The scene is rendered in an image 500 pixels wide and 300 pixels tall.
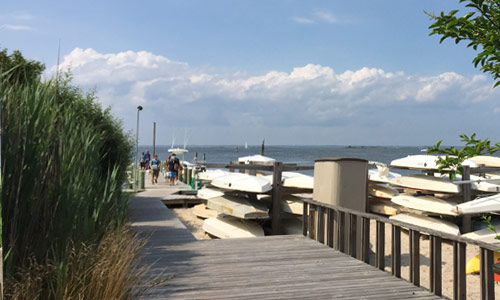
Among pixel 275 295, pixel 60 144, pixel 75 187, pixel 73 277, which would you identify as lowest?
pixel 275 295

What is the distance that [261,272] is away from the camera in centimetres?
522

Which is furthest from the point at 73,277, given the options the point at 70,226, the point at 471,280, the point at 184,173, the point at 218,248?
the point at 184,173

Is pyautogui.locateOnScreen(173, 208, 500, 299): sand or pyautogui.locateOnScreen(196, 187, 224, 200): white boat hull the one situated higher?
pyautogui.locateOnScreen(196, 187, 224, 200): white boat hull

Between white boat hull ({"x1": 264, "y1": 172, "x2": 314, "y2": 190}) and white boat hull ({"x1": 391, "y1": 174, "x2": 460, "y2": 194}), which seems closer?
white boat hull ({"x1": 391, "y1": 174, "x2": 460, "y2": 194})

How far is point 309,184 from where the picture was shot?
11016mm

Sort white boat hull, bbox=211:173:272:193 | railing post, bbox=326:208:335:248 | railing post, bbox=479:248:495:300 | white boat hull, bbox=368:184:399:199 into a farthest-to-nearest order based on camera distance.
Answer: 1. white boat hull, bbox=368:184:399:199
2. white boat hull, bbox=211:173:272:193
3. railing post, bbox=326:208:335:248
4. railing post, bbox=479:248:495:300

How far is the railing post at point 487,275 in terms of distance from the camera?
3727mm

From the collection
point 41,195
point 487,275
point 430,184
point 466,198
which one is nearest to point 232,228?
point 430,184

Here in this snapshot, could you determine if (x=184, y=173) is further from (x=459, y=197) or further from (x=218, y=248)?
(x=218, y=248)

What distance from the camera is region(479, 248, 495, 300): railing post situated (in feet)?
12.2

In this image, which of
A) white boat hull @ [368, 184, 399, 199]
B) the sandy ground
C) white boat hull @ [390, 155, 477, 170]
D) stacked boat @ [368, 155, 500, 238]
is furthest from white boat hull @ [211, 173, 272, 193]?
white boat hull @ [390, 155, 477, 170]

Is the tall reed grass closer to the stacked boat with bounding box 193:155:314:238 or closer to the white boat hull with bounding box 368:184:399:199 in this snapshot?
the stacked boat with bounding box 193:155:314:238

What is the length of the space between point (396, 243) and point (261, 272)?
1.59 meters

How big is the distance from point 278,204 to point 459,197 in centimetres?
457
